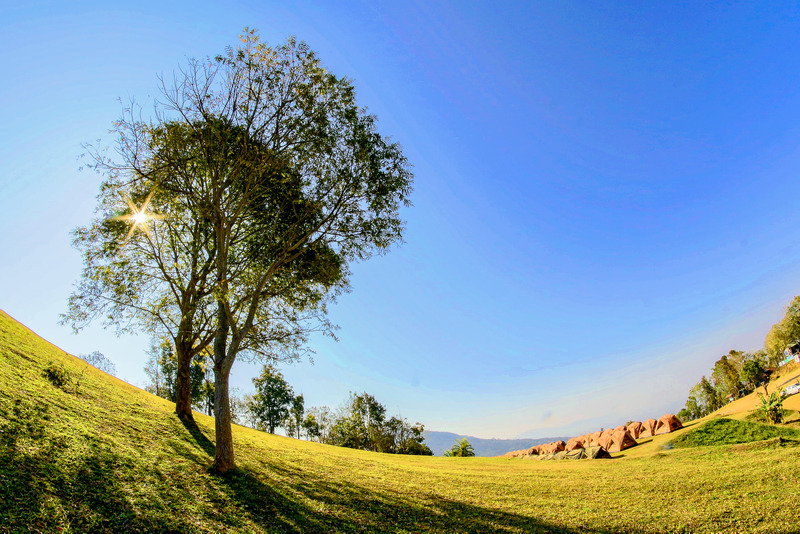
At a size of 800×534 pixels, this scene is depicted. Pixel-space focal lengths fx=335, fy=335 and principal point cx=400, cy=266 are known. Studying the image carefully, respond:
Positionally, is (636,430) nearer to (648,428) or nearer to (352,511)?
(648,428)

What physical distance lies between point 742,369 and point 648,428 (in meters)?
42.1

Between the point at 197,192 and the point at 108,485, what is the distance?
1202 centimetres

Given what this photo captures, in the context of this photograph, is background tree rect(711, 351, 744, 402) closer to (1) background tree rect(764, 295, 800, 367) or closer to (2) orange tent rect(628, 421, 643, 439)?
(1) background tree rect(764, 295, 800, 367)

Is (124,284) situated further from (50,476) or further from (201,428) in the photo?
(50,476)

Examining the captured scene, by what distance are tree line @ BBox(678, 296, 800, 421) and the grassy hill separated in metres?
64.4

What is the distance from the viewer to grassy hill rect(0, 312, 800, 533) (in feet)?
27.0

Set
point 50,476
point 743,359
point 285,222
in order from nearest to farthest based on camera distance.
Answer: point 50,476 → point 285,222 → point 743,359

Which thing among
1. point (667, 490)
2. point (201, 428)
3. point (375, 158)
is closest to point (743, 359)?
point (667, 490)

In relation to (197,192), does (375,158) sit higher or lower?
higher

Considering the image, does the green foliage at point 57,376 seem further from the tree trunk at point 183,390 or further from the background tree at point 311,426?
the background tree at point 311,426

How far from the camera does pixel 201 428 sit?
21625 mm

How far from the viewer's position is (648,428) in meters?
42.7

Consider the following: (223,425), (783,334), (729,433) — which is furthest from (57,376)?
(783,334)

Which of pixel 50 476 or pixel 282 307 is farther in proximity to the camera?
pixel 282 307
